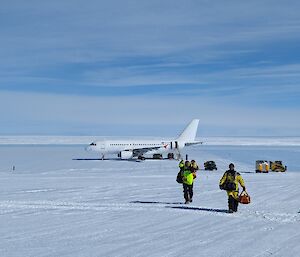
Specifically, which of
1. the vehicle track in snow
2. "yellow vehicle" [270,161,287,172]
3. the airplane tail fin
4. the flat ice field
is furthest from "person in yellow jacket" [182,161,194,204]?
the airplane tail fin

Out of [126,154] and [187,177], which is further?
[126,154]

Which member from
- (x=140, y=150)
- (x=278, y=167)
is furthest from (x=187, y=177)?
(x=140, y=150)

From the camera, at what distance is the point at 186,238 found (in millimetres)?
13141

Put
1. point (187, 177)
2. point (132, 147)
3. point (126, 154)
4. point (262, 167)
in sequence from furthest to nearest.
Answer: point (132, 147), point (126, 154), point (262, 167), point (187, 177)

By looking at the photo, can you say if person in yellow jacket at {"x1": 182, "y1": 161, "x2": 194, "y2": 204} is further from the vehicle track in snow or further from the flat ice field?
the flat ice field

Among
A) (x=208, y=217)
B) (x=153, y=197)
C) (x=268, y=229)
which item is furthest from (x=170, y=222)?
(x=153, y=197)

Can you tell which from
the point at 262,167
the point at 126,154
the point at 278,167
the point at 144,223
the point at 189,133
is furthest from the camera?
the point at 189,133

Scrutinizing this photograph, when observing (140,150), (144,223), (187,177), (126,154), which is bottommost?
(144,223)

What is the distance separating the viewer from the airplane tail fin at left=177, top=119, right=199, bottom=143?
74.1 m

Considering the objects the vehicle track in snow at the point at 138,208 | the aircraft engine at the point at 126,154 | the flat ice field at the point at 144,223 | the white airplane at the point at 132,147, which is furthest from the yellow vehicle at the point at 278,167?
the vehicle track in snow at the point at 138,208

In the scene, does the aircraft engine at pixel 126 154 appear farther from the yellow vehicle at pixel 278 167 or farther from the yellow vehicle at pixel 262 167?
the yellow vehicle at pixel 262 167

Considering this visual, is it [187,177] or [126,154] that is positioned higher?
[126,154]

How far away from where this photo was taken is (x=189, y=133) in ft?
246

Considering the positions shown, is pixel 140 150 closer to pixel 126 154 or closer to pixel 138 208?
pixel 126 154
